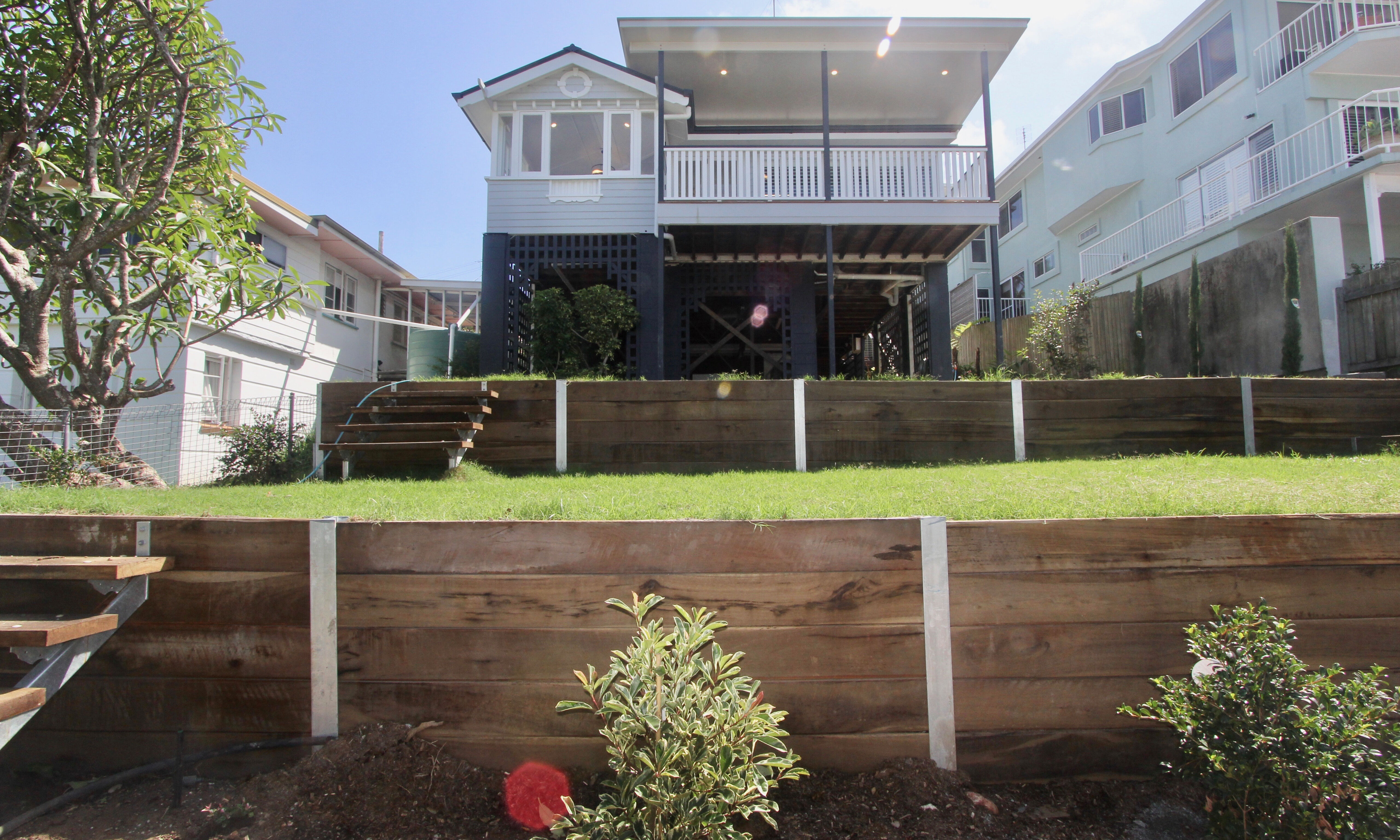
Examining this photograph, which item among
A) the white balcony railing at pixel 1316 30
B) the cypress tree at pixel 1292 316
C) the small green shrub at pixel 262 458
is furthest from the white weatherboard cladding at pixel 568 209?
the white balcony railing at pixel 1316 30

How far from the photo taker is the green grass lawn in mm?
3201

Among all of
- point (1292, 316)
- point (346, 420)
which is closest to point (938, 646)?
point (346, 420)

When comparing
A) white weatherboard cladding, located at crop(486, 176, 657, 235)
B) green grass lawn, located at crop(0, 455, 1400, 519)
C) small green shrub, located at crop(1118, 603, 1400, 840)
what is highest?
white weatherboard cladding, located at crop(486, 176, 657, 235)

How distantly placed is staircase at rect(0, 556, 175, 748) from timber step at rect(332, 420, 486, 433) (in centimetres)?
323

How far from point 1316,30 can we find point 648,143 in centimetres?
1201

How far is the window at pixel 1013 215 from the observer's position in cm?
1972

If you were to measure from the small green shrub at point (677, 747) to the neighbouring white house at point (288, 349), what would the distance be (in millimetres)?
4323

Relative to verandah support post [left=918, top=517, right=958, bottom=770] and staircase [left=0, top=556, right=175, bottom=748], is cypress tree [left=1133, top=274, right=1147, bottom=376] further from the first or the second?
staircase [left=0, top=556, right=175, bottom=748]

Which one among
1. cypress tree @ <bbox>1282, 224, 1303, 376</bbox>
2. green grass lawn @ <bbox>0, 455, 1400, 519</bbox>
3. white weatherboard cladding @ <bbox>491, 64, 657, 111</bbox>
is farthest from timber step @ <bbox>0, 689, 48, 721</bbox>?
cypress tree @ <bbox>1282, 224, 1303, 376</bbox>

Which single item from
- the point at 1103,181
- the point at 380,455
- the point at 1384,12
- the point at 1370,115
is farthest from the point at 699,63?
the point at 1384,12

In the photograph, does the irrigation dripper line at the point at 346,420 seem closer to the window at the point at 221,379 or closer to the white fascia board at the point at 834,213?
the window at the point at 221,379

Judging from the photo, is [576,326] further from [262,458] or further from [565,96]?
[262,458]

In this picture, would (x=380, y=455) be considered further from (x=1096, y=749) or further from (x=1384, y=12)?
(x=1384, y=12)

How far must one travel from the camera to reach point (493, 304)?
11.0m
